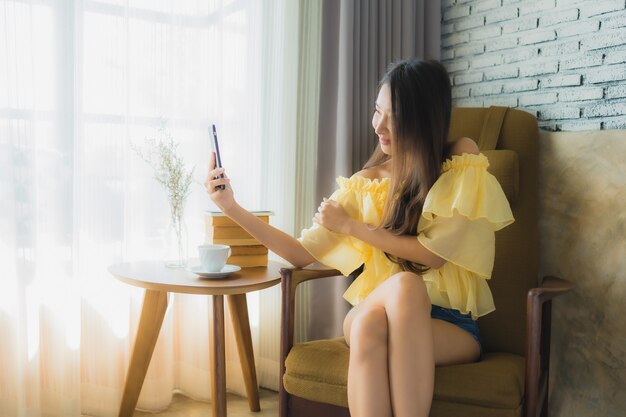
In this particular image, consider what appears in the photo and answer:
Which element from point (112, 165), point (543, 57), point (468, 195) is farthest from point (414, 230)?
point (112, 165)

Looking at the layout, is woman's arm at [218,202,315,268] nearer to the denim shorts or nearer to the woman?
the woman

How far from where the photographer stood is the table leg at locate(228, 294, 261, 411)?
222 cm

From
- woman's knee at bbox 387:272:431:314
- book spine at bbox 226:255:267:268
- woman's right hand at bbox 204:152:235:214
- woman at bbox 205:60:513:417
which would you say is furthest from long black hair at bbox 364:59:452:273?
book spine at bbox 226:255:267:268

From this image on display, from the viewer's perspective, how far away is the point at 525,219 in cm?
200

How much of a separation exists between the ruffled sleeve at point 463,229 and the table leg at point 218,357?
0.64 metres

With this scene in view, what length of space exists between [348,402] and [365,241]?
1.46 feet

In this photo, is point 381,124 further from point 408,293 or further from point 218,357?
point 218,357

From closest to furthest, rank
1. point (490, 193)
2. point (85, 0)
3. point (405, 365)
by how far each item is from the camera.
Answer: point (405, 365) < point (490, 193) < point (85, 0)

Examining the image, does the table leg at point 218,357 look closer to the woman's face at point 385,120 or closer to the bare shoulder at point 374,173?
the bare shoulder at point 374,173

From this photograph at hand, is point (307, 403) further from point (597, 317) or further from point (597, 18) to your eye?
point (597, 18)

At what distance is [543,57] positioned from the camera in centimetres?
219

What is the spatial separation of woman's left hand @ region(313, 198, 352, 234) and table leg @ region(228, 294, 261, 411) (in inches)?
23.2

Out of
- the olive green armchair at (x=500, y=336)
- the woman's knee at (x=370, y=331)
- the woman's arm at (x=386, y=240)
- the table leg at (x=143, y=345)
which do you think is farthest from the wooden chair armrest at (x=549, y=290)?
the table leg at (x=143, y=345)

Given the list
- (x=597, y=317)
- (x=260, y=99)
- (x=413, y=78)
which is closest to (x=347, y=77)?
(x=260, y=99)
